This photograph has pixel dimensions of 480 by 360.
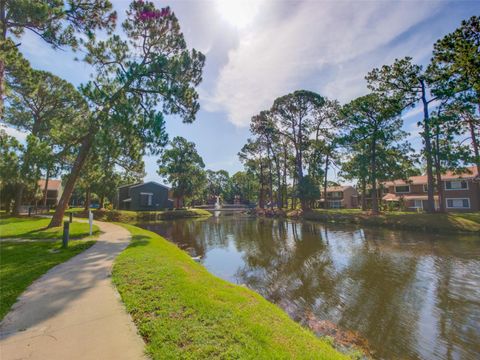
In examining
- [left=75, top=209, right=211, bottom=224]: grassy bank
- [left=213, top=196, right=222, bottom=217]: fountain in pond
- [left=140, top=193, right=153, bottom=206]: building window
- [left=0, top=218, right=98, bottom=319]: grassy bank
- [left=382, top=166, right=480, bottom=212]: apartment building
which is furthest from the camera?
[left=213, top=196, right=222, bottom=217]: fountain in pond

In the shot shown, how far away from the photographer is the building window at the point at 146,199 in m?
42.7

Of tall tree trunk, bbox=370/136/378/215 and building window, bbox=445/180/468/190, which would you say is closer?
tall tree trunk, bbox=370/136/378/215

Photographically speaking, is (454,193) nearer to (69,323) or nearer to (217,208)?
(69,323)

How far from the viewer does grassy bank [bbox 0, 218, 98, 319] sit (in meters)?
5.46

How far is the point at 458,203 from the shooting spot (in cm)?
3369

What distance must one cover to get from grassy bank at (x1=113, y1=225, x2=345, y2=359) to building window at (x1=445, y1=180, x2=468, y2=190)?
137 feet

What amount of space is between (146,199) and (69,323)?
41622 mm

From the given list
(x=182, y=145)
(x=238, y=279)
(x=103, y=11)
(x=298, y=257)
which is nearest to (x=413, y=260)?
(x=298, y=257)

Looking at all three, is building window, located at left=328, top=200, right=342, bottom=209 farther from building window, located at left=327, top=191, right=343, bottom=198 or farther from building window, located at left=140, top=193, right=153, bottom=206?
Answer: building window, located at left=140, top=193, right=153, bottom=206

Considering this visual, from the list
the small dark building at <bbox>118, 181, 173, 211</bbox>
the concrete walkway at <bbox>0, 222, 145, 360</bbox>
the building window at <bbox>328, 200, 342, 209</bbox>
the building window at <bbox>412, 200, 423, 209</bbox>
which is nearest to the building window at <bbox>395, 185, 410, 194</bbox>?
the building window at <bbox>412, 200, 423, 209</bbox>

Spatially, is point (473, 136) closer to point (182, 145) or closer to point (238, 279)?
point (238, 279)

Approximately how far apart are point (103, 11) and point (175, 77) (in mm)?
5067

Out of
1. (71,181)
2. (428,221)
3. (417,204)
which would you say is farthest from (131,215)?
(417,204)

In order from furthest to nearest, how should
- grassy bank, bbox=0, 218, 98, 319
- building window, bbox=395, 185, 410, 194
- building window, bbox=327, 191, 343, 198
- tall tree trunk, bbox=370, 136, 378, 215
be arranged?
building window, bbox=327, 191, 343, 198
building window, bbox=395, 185, 410, 194
tall tree trunk, bbox=370, 136, 378, 215
grassy bank, bbox=0, 218, 98, 319
